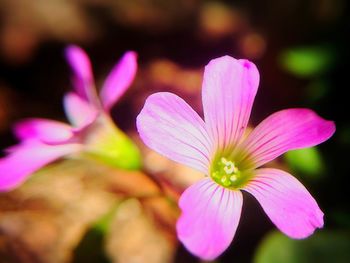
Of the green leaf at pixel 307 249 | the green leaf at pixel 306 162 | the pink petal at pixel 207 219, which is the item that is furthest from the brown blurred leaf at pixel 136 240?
the pink petal at pixel 207 219

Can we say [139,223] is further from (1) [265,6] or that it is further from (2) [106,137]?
(1) [265,6]

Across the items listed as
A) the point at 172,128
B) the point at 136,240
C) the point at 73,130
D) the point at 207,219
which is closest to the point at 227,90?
the point at 172,128

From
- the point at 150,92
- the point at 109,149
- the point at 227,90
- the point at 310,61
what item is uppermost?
the point at 227,90

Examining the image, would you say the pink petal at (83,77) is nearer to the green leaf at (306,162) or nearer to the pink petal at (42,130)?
the pink petal at (42,130)

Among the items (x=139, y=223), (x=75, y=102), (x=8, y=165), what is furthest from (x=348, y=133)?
(x=8, y=165)

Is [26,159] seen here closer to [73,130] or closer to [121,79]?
[73,130]

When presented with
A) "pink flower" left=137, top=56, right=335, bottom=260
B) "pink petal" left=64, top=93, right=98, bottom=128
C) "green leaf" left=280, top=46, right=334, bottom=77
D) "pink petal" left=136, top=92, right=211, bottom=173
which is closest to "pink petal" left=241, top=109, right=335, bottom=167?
"pink flower" left=137, top=56, right=335, bottom=260

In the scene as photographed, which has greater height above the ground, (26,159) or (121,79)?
(121,79)
